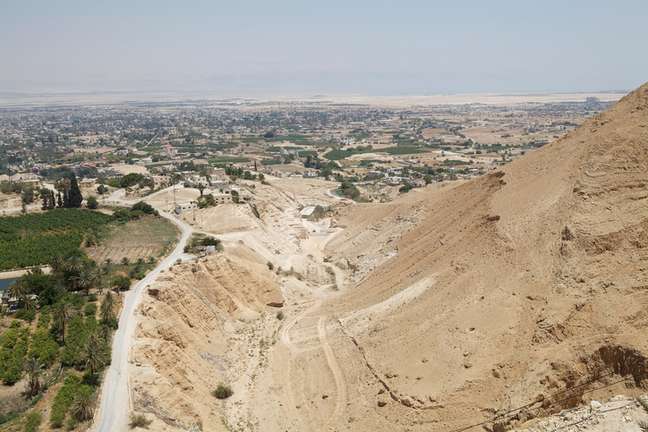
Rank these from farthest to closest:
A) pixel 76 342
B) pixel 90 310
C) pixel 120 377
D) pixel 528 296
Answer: pixel 90 310, pixel 76 342, pixel 528 296, pixel 120 377

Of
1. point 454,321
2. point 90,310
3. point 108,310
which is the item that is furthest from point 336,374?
point 90,310

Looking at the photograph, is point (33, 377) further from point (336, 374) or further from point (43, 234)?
point (43, 234)

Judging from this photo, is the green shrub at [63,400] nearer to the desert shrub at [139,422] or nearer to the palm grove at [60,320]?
the palm grove at [60,320]

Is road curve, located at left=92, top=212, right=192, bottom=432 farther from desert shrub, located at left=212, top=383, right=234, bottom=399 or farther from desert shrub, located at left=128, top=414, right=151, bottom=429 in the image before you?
desert shrub, located at left=212, top=383, right=234, bottom=399

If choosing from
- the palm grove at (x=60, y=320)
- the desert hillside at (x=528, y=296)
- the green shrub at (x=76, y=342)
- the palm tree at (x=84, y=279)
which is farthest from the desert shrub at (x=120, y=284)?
the desert hillside at (x=528, y=296)

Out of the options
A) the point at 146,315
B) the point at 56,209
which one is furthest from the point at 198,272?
the point at 56,209

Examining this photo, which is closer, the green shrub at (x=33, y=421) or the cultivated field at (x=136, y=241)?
the green shrub at (x=33, y=421)
